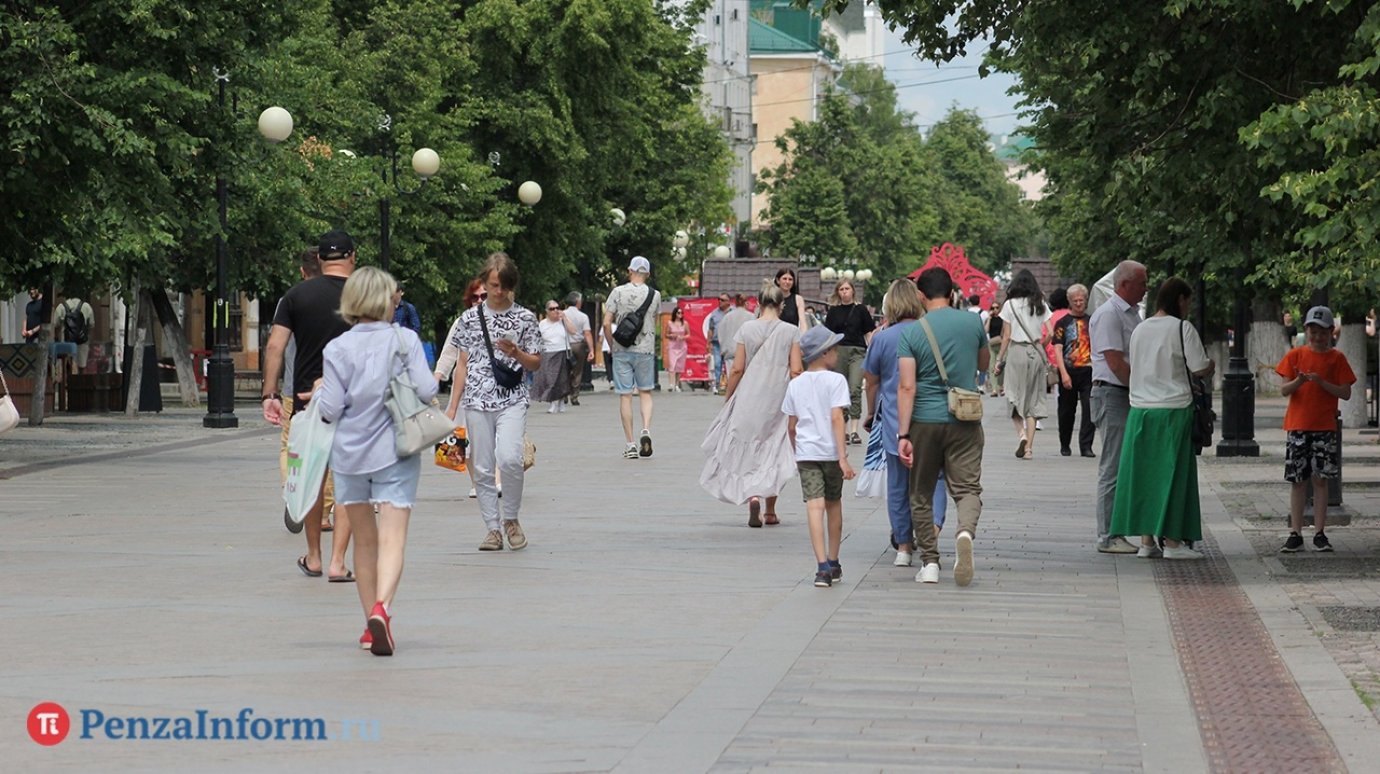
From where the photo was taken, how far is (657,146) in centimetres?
5988

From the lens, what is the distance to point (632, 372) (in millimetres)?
24297

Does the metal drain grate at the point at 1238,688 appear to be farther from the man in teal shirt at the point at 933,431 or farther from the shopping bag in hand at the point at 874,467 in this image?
the shopping bag in hand at the point at 874,467

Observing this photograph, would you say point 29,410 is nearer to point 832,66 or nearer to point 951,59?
point 951,59

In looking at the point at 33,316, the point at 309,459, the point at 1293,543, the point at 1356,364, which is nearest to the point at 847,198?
the point at 33,316

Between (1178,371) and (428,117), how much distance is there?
28405 mm

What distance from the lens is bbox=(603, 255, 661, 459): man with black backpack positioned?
77.3 ft

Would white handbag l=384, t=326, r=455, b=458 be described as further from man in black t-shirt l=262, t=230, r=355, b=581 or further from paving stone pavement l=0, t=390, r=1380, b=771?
man in black t-shirt l=262, t=230, r=355, b=581

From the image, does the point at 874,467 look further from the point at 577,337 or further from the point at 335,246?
the point at 577,337

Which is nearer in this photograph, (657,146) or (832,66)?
(657,146)

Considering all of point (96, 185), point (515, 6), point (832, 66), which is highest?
point (832, 66)

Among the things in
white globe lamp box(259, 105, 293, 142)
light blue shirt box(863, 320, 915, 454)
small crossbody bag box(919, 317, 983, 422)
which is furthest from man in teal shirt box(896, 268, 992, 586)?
white globe lamp box(259, 105, 293, 142)

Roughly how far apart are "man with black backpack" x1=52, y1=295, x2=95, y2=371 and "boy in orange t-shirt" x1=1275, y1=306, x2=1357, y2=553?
2564 centimetres

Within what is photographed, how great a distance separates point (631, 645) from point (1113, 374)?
5.77 meters

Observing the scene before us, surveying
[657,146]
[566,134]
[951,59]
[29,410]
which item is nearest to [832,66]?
[657,146]
